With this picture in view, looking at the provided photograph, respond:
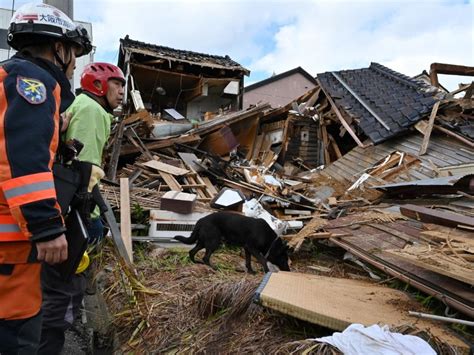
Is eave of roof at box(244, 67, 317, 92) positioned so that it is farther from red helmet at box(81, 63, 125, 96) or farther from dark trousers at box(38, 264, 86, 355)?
dark trousers at box(38, 264, 86, 355)

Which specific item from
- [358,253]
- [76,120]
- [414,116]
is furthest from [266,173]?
[76,120]

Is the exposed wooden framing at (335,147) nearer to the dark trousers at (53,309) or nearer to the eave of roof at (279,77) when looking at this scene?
the dark trousers at (53,309)

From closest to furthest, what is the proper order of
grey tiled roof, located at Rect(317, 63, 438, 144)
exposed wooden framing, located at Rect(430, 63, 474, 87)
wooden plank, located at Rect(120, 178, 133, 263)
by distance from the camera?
wooden plank, located at Rect(120, 178, 133, 263) → grey tiled roof, located at Rect(317, 63, 438, 144) → exposed wooden framing, located at Rect(430, 63, 474, 87)

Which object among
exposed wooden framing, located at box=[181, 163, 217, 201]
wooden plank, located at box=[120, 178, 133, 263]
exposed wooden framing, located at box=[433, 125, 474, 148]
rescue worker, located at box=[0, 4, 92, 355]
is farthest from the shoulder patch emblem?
exposed wooden framing, located at box=[433, 125, 474, 148]

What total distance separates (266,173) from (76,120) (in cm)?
712

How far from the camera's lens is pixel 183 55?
13.9 metres

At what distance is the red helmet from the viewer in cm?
333

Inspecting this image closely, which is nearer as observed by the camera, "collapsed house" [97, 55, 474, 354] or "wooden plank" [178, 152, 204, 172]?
"collapsed house" [97, 55, 474, 354]

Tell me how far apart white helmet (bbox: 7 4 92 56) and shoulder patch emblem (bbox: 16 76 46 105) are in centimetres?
43

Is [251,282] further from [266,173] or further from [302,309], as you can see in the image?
[266,173]

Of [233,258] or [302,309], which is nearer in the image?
[302,309]

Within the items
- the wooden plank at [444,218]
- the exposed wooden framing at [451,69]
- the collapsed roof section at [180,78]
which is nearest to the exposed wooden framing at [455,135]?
the exposed wooden framing at [451,69]

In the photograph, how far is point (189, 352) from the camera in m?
2.54

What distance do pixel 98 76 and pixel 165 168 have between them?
463cm
